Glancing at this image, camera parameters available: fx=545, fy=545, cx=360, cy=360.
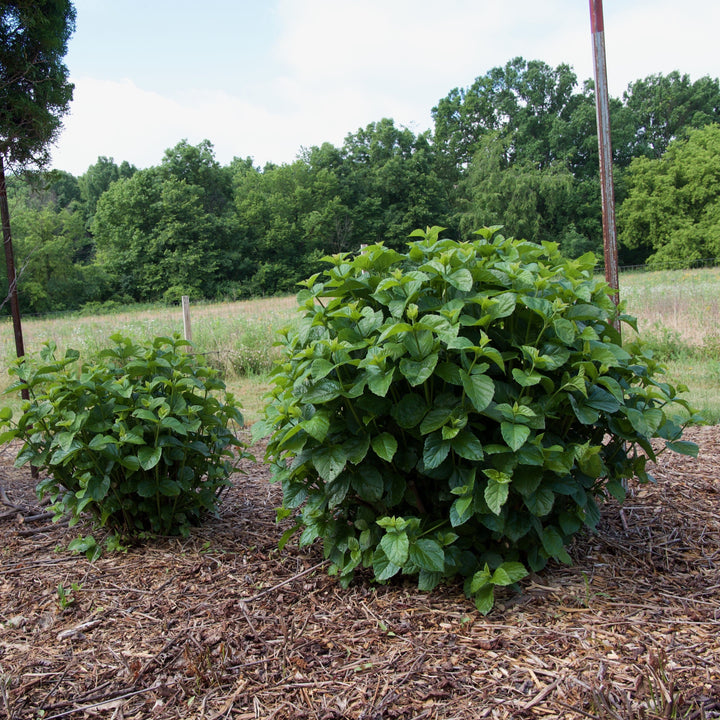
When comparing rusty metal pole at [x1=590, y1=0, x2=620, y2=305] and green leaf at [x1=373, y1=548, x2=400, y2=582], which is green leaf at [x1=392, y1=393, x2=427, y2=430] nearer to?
green leaf at [x1=373, y1=548, x2=400, y2=582]

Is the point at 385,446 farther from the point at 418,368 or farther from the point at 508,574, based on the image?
the point at 508,574

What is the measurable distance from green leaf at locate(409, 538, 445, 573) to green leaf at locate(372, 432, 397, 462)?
303mm

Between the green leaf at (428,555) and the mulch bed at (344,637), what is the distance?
0.22m

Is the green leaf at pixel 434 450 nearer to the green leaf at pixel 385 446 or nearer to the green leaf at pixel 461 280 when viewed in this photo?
the green leaf at pixel 385 446

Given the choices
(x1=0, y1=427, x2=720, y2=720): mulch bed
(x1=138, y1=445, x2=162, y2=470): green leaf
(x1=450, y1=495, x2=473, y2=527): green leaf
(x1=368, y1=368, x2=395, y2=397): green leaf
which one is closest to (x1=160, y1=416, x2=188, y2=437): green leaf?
(x1=138, y1=445, x2=162, y2=470): green leaf

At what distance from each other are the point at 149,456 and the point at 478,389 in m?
1.44

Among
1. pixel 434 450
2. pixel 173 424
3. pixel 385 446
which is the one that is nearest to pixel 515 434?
pixel 434 450

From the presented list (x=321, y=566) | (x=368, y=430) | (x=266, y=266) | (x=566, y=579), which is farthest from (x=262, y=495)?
(x=266, y=266)

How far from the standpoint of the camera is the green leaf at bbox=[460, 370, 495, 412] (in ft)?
5.52

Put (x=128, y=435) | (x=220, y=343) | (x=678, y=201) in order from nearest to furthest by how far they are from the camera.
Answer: (x=128, y=435), (x=220, y=343), (x=678, y=201)

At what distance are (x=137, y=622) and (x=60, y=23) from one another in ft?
13.1

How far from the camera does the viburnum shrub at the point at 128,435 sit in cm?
234

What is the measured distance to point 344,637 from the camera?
1802mm

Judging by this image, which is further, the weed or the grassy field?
the grassy field
